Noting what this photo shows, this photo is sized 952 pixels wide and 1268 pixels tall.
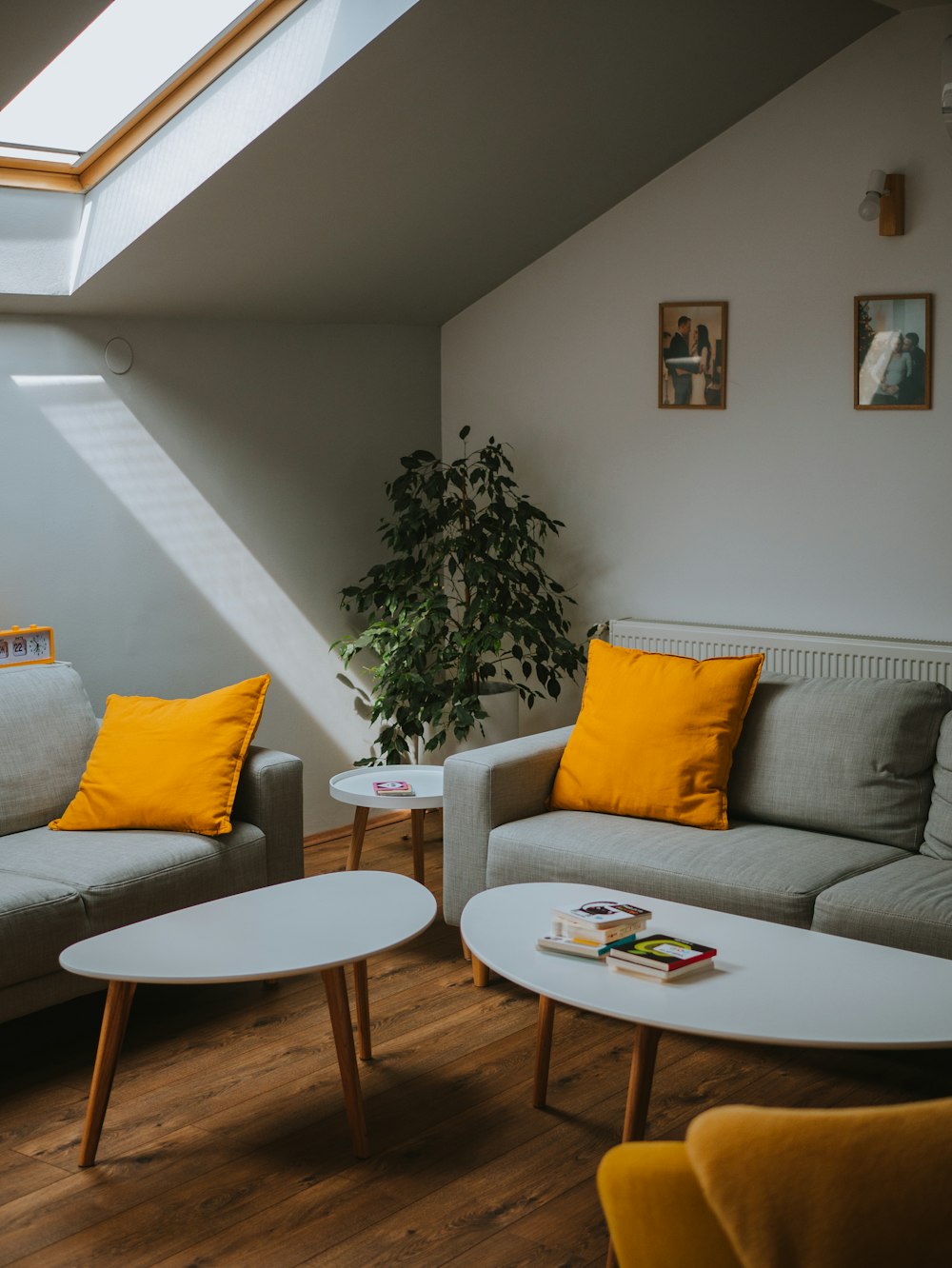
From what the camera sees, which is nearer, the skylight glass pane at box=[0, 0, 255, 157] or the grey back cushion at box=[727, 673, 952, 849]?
the grey back cushion at box=[727, 673, 952, 849]

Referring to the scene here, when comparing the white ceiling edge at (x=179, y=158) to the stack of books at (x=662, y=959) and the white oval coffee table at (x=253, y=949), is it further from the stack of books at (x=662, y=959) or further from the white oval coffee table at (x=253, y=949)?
the stack of books at (x=662, y=959)

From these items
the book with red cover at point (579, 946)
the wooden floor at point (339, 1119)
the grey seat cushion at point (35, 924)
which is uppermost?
the book with red cover at point (579, 946)

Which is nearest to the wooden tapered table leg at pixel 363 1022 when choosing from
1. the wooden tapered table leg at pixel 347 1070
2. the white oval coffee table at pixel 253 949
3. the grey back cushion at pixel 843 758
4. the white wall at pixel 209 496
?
the white oval coffee table at pixel 253 949

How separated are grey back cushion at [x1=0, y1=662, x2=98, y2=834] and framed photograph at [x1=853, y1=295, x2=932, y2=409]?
2545 mm

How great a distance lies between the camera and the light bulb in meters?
4.04

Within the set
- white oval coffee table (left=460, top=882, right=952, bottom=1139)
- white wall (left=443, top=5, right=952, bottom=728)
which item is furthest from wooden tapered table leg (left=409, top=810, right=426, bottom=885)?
white oval coffee table (left=460, top=882, right=952, bottom=1139)

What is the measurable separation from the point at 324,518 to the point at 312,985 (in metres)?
1.92

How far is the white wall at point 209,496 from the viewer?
4.04 metres

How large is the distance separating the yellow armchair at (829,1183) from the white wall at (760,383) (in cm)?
305

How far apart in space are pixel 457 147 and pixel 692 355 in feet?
3.73

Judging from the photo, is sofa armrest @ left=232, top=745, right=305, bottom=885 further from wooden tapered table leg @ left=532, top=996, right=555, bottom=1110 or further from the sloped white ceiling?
the sloped white ceiling

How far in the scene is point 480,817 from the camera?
3.52 m

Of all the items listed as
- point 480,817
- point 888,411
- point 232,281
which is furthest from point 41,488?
point 888,411

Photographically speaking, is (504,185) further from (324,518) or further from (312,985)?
(312,985)
